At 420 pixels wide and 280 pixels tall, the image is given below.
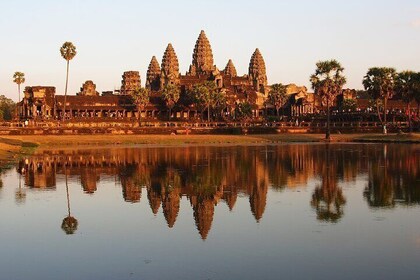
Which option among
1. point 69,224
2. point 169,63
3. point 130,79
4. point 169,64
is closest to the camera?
point 69,224

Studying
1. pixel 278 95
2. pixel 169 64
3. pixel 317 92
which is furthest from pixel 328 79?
pixel 169 64

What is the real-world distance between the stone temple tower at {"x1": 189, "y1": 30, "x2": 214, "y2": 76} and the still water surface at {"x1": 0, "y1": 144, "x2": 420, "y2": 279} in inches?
5661

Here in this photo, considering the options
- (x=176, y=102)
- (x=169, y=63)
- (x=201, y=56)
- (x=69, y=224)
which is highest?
(x=201, y=56)

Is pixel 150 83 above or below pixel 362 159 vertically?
above

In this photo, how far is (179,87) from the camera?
15100 cm

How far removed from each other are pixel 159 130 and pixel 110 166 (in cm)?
5692

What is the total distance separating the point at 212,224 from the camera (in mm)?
20719

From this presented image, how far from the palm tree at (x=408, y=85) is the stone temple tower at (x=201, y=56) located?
87.6m

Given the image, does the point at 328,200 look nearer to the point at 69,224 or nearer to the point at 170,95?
the point at 69,224

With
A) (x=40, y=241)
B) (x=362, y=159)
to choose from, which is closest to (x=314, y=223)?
(x=40, y=241)

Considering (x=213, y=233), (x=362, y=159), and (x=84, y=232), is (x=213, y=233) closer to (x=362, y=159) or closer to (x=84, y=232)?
(x=84, y=232)

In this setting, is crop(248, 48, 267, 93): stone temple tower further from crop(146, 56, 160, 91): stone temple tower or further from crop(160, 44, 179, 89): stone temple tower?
crop(146, 56, 160, 91): stone temple tower

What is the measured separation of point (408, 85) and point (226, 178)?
69.4 m

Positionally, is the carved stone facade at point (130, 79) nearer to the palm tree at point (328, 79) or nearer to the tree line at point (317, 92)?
the tree line at point (317, 92)
